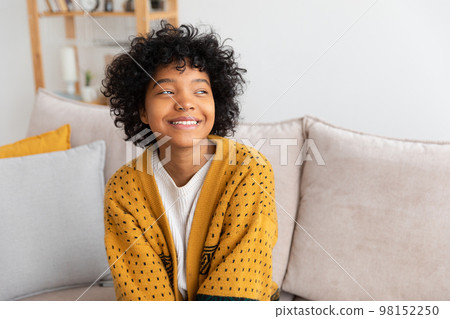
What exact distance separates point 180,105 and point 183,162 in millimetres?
146

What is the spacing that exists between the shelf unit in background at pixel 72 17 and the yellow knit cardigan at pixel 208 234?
2.75ft

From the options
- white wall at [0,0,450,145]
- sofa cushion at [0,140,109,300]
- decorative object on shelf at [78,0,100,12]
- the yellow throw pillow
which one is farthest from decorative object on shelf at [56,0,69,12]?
sofa cushion at [0,140,109,300]

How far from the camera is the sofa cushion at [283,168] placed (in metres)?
1.20

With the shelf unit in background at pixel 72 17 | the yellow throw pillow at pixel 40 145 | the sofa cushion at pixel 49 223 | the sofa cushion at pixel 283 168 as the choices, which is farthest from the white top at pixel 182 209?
the shelf unit in background at pixel 72 17

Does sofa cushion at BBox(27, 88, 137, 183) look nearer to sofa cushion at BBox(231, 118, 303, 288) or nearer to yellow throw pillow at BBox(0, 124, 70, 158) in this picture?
yellow throw pillow at BBox(0, 124, 70, 158)

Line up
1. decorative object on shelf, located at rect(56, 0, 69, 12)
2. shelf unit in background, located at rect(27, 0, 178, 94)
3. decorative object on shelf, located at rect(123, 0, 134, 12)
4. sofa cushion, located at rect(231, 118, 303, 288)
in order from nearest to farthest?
sofa cushion, located at rect(231, 118, 303, 288) < shelf unit in background, located at rect(27, 0, 178, 94) < decorative object on shelf, located at rect(123, 0, 134, 12) < decorative object on shelf, located at rect(56, 0, 69, 12)

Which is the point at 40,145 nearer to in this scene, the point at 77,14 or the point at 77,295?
the point at 77,295

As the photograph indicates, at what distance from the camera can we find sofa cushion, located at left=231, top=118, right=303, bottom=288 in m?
1.20

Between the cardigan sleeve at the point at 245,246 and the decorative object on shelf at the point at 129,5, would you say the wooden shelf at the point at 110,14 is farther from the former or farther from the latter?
the cardigan sleeve at the point at 245,246

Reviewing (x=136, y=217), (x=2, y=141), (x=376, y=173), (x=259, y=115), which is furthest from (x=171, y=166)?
(x=2, y=141)

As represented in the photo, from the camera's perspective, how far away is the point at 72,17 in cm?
225

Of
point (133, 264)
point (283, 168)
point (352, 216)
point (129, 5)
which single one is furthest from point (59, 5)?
point (352, 216)

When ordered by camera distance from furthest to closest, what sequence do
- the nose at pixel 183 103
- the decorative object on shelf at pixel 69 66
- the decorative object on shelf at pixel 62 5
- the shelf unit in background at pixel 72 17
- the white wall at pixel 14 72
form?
the white wall at pixel 14 72 < the decorative object on shelf at pixel 69 66 < the decorative object on shelf at pixel 62 5 < the shelf unit in background at pixel 72 17 < the nose at pixel 183 103

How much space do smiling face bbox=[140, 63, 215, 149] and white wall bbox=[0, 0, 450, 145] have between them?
2.23 feet
